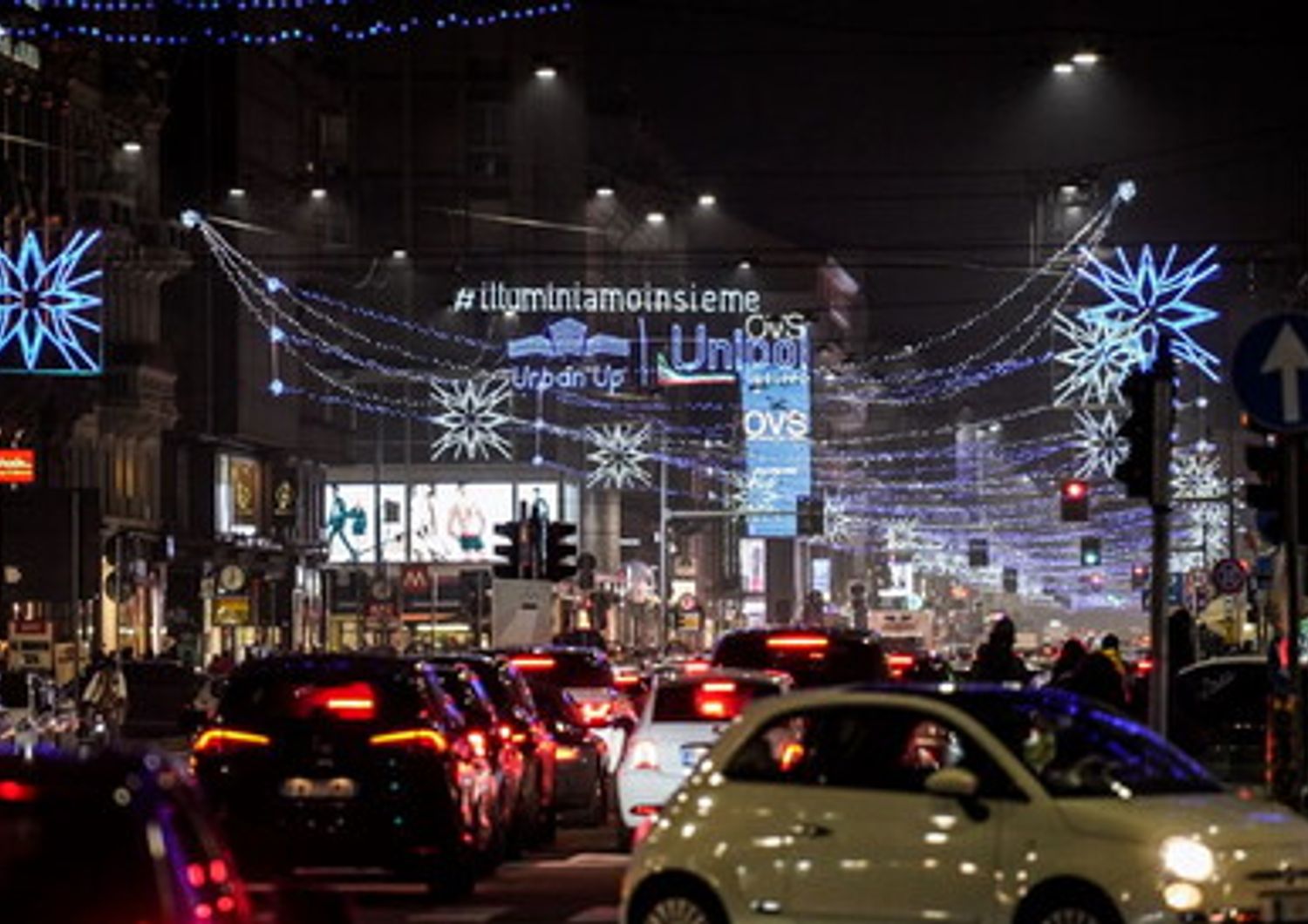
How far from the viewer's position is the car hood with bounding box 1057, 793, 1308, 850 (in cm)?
1542

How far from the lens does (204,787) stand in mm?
22719

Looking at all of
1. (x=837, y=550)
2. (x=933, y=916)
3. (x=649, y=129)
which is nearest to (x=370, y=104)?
(x=649, y=129)

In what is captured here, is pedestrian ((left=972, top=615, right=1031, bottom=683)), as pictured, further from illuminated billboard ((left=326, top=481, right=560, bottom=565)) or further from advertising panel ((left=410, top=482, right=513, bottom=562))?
advertising panel ((left=410, top=482, right=513, bottom=562))

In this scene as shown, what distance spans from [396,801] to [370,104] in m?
103

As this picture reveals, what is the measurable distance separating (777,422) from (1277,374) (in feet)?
396

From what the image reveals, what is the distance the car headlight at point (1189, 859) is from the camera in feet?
49.9

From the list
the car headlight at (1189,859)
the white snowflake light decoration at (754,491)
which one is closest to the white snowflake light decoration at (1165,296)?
the car headlight at (1189,859)

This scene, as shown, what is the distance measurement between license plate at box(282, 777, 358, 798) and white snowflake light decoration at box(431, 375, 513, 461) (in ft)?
262

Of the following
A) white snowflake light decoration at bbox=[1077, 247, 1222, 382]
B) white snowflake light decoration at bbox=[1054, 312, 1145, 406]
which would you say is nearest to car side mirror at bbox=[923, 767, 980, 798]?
white snowflake light decoration at bbox=[1077, 247, 1222, 382]

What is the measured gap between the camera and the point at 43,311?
5953 cm

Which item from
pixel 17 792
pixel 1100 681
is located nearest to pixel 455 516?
pixel 1100 681

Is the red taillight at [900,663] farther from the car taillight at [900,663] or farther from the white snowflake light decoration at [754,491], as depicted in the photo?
the white snowflake light decoration at [754,491]

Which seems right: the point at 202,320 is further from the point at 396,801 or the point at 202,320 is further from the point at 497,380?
the point at 396,801

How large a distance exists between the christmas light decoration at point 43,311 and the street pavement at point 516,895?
107 feet
